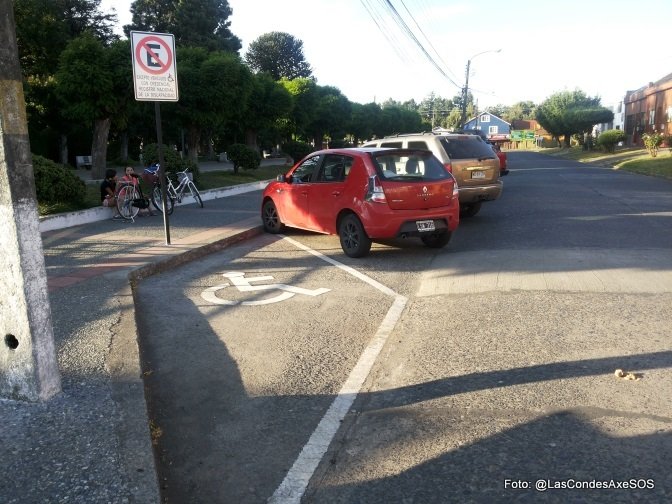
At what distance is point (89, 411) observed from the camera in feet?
12.4

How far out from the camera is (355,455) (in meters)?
3.46

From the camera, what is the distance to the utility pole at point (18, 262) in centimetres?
356

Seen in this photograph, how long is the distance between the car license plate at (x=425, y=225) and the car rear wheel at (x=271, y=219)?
3.51m

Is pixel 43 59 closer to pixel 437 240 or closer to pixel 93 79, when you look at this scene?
pixel 93 79

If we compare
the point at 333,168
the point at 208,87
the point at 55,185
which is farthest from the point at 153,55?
the point at 208,87

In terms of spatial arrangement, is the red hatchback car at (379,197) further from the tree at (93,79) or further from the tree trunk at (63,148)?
the tree trunk at (63,148)

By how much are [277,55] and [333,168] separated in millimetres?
73227

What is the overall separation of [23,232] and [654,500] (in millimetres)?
3758

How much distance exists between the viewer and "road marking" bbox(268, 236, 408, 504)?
315 cm

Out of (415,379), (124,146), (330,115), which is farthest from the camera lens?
(124,146)

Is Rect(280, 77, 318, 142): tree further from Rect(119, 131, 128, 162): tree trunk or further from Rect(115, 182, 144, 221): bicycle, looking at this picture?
Rect(115, 182, 144, 221): bicycle

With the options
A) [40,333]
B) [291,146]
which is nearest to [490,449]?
[40,333]

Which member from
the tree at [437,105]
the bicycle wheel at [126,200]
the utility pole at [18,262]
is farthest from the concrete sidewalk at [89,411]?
the tree at [437,105]

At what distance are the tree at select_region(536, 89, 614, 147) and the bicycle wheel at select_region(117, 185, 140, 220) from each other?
62.9 meters
